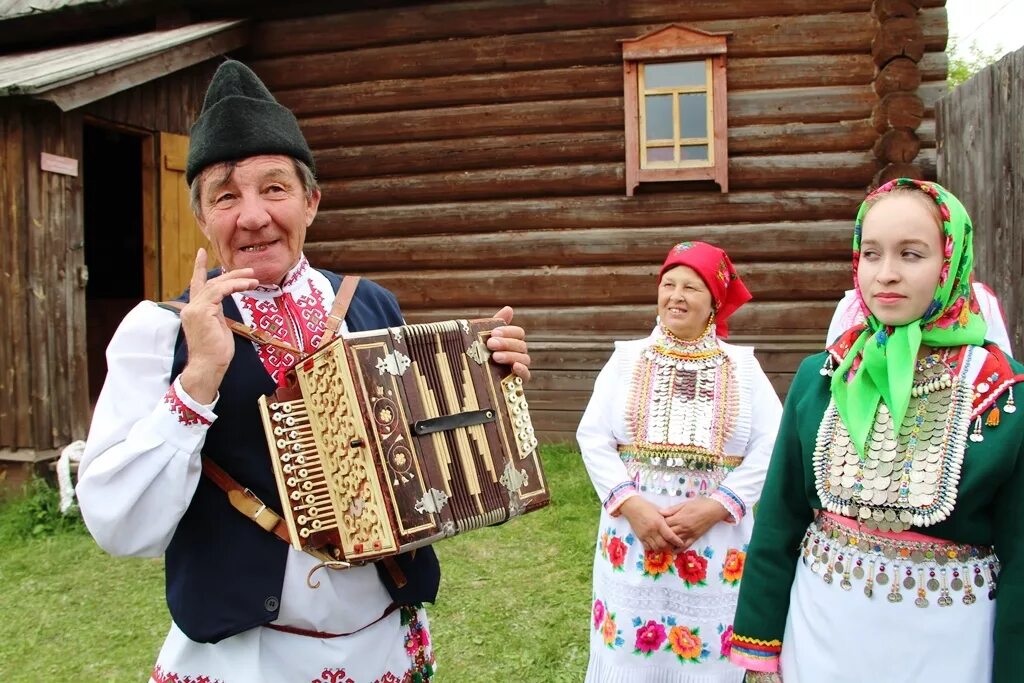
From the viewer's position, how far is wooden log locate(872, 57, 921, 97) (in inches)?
248

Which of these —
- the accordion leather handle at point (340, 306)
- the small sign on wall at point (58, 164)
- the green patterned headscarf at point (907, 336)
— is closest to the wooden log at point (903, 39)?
the green patterned headscarf at point (907, 336)

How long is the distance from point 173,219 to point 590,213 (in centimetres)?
369

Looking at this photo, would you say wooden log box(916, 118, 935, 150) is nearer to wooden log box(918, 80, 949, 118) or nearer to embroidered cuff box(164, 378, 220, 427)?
wooden log box(918, 80, 949, 118)

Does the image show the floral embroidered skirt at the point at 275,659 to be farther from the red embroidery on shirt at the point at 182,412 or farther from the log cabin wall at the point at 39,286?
the log cabin wall at the point at 39,286

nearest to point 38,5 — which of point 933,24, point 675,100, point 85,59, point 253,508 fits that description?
point 85,59

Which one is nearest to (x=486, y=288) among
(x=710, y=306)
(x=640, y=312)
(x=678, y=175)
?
(x=640, y=312)

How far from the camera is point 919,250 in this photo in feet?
5.60

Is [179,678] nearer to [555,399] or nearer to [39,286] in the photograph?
[39,286]

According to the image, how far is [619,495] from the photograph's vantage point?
2904mm

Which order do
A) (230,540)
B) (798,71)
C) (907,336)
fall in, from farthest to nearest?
(798,71) → (907,336) → (230,540)

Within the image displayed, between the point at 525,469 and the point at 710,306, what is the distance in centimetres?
149

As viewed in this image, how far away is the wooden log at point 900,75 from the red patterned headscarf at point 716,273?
412 cm

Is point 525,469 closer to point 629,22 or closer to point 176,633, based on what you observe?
point 176,633

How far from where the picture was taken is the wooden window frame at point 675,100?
664 cm
